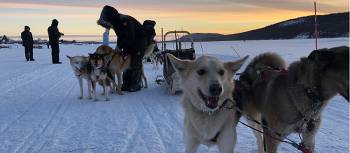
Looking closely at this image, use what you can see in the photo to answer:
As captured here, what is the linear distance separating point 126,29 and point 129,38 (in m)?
0.20

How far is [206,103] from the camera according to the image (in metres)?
3.66

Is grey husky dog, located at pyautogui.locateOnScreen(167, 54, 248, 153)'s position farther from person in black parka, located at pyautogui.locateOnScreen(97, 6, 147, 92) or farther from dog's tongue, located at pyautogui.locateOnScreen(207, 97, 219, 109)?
person in black parka, located at pyautogui.locateOnScreen(97, 6, 147, 92)

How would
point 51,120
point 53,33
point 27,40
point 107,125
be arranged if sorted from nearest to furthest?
point 107,125
point 51,120
point 53,33
point 27,40

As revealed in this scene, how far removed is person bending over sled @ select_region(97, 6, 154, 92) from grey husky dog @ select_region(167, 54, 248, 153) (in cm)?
605

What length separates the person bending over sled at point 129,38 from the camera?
9656 mm

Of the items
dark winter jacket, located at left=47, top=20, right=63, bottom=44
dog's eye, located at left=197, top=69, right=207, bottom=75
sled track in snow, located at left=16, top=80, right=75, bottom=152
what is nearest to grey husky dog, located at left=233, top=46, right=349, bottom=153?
dog's eye, located at left=197, top=69, right=207, bottom=75

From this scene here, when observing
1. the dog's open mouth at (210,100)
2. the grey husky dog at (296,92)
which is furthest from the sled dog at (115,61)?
the dog's open mouth at (210,100)

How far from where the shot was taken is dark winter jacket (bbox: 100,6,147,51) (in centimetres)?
961

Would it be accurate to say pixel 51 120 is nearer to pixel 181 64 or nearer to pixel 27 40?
pixel 181 64

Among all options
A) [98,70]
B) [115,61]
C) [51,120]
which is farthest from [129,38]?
[51,120]

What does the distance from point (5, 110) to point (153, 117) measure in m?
2.62

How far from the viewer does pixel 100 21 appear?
9625 millimetres

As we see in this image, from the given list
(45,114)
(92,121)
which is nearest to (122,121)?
(92,121)

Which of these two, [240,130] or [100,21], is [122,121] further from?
[100,21]
